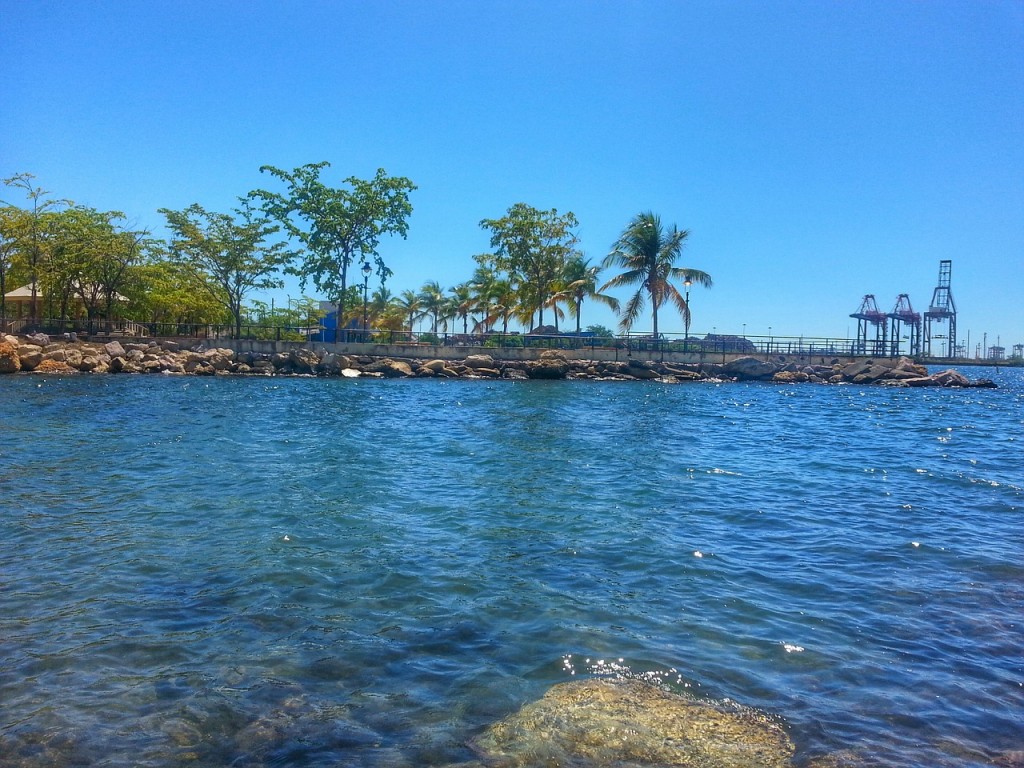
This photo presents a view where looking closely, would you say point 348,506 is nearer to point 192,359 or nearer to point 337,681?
point 337,681

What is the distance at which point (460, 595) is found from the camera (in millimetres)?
6168

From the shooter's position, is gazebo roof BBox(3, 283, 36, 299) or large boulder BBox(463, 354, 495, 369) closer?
large boulder BBox(463, 354, 495, 369)

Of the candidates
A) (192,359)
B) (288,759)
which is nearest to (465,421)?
(288,759)

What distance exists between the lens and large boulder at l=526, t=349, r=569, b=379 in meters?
38.6

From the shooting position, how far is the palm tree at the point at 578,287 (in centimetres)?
4772

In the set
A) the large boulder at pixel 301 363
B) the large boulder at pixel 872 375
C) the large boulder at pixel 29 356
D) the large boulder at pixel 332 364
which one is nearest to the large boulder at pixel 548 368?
the large boulder at pixel 332 364

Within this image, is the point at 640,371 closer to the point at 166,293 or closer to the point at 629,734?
the point at 166,293

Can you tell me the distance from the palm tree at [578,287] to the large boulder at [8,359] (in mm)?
30581

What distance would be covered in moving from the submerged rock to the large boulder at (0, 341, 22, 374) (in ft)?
107

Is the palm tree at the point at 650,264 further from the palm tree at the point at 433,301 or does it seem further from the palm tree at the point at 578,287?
the palm tree at the point at 433,301

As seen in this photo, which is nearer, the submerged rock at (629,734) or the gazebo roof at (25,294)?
the submerged rock at (629,734)

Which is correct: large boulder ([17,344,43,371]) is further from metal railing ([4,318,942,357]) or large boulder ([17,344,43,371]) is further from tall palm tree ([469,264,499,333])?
tall palm tree ([469,264,499,333])

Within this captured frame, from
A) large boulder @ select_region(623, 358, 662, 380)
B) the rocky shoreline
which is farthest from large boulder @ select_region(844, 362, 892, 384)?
large boulder @ select_region(623, 358, 662, 380)

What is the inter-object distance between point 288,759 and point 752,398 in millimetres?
29633
